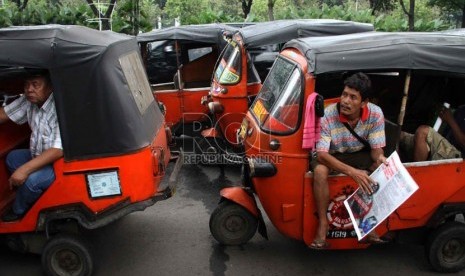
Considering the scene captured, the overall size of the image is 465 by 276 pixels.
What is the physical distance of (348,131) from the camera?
3.73 meters

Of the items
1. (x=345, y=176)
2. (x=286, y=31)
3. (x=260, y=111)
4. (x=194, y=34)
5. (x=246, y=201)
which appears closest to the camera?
(x=345, y=176)

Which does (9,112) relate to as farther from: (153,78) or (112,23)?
(112,23)

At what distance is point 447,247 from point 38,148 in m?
3.75

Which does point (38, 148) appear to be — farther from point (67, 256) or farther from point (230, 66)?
point (230, 66)

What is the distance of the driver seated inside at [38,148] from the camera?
140 inches

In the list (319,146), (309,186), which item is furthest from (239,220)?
(319,146)

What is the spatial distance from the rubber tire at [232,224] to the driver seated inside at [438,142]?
1673mm

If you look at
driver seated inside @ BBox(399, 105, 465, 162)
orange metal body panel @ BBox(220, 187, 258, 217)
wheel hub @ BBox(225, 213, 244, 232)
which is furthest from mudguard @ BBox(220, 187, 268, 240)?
driver seated inside @ BBox(399, 105, 465, 162)

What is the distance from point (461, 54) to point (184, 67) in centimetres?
531

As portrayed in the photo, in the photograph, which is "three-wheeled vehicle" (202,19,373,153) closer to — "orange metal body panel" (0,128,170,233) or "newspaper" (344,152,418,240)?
"orange metal body panel" (0,128,170,233)

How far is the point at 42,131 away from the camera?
3.71 metres

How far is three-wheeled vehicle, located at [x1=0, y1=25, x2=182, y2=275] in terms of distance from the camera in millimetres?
3396

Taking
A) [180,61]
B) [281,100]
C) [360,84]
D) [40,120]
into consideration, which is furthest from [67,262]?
[180,61]

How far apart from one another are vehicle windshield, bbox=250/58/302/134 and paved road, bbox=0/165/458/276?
4.25 feet
